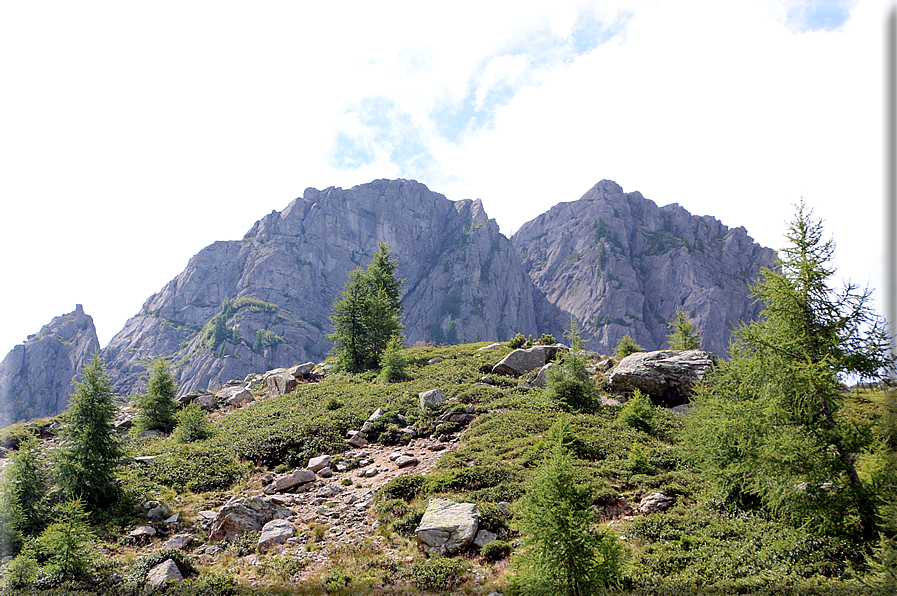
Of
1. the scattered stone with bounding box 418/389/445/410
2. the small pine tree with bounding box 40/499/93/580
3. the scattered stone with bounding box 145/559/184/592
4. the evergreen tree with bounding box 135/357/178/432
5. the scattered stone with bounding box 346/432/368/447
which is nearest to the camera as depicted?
the scattered stone with bounding box 145/559/184/592

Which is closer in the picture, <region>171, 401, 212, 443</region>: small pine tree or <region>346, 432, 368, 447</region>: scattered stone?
<region>346, 432, 368, 447</region>: scattered stone

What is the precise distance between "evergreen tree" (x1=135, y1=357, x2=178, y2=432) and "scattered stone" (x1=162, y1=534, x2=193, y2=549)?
16.8 m

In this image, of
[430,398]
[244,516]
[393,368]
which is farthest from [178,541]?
[393,368]

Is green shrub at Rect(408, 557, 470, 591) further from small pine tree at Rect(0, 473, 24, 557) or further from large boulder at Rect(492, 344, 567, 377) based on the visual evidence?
large boulder at Rect(492, 344, 567, 377)

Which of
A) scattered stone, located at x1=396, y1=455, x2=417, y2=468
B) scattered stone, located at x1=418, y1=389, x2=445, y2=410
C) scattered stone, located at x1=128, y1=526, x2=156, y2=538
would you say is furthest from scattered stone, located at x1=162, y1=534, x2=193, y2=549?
scattered stone, located at x1=418, y1=389, x2=445, y2=410

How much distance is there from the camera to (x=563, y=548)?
22.7 feet

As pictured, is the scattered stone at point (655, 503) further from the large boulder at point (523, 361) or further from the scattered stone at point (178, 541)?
the large boulder at point (523, 361)

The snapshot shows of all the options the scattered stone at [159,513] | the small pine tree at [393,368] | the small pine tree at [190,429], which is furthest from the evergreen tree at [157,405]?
the scattered stone at [159,513]

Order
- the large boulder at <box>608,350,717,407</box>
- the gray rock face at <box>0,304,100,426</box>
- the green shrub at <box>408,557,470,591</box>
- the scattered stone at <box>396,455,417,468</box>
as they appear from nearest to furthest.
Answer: the green shrub at <box>408,557,470,591</box> < the scattered stone at <box>396,455,417,468</box> < the large boulder at <box>608,350,717,407</box> < the gray rock face at <box>0,304,100,426</box>

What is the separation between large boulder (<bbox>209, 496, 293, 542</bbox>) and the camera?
12.0 metres

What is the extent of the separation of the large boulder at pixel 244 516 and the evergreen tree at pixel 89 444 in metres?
5.03

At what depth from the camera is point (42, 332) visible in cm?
17262

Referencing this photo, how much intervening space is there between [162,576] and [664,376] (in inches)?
1035

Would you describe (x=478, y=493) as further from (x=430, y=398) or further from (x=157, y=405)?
(x=157, y=405)
